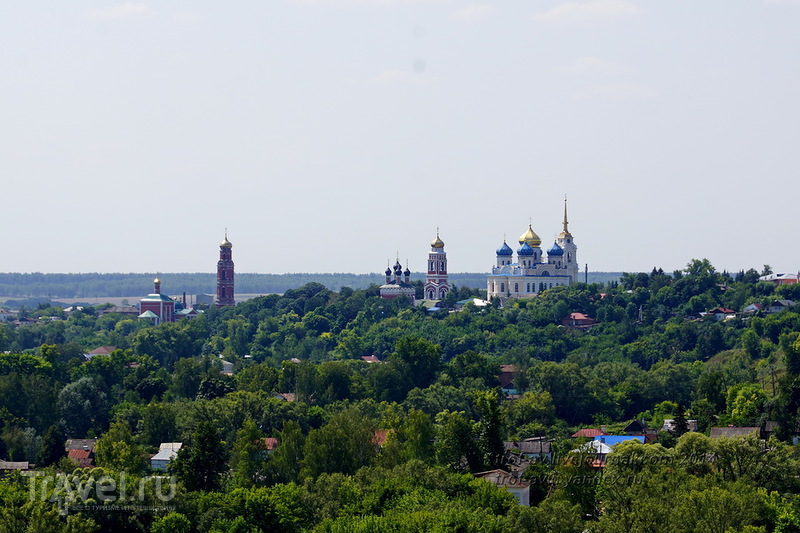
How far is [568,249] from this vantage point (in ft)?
457

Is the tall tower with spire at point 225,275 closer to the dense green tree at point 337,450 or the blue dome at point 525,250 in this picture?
the blue dome at point 525,250

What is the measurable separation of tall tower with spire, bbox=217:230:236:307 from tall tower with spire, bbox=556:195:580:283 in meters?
36.0

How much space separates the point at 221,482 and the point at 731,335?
57386mm

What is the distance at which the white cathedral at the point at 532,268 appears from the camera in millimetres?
135375

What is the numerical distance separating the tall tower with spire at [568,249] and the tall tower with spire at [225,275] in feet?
118

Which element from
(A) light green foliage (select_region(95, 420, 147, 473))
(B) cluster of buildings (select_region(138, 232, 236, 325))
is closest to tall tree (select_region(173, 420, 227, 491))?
(A) light green foliage (select_region(95, 420, 147, 473))

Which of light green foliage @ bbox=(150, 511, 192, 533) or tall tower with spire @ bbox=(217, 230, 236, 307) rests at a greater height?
tall tower with spire @ bbox=(217, 230, 236, 307)

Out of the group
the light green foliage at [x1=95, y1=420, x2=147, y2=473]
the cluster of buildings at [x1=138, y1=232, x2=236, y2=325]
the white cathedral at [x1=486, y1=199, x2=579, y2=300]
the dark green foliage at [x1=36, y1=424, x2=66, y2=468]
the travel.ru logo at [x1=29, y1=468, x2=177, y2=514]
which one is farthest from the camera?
the cluster of buildings at [x1=138, y1=232, x2=236, y2=325]

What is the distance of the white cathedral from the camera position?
135375 mm

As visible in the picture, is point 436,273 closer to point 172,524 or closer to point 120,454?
point 120,454

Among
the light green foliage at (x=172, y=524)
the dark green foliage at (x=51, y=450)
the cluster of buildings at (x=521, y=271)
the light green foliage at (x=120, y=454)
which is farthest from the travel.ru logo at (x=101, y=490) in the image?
the cluster of buildings at (x=521, y=271)

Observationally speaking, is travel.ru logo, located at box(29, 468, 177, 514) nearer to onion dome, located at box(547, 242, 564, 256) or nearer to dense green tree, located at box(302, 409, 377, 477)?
dense green tree, located at box(302, 409, 377, 477)

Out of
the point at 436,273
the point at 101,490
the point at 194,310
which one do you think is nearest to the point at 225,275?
the point at 194,310

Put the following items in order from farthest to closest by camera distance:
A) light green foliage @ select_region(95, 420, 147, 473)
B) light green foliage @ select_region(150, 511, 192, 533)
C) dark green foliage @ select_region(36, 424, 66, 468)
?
dark green foliage @ select_region(36, 424, 66, 468)
light green foliage @ select_region(95, 420, 147, 473)
light green foliage @ select_region(150, 511, 192, 533)
